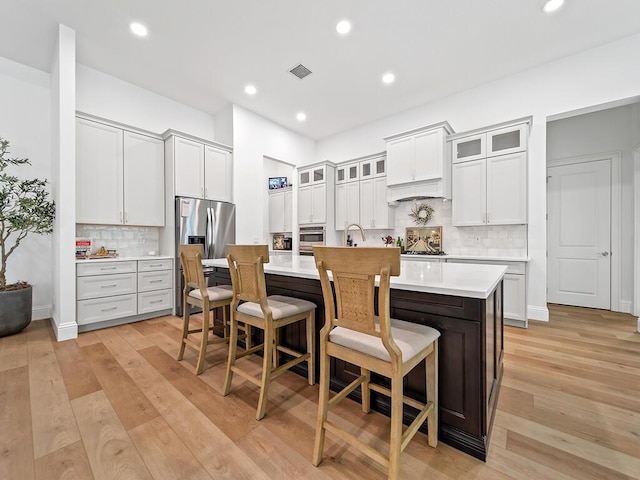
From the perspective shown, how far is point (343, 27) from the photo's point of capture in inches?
116

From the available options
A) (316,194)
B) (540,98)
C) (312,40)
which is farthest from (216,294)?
(540,98)

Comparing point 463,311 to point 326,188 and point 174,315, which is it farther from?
point 326,188

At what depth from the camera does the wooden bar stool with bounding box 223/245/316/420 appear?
1676 millimetres

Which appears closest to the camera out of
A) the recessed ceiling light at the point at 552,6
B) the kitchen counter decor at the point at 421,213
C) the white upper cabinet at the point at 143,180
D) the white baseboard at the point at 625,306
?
the recessed ceiling light at the point at 552,6

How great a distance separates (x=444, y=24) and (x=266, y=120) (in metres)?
3.30

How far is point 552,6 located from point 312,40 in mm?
2416

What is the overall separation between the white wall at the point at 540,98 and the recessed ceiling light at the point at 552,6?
1112 mm

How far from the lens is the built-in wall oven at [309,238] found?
17.6 ft

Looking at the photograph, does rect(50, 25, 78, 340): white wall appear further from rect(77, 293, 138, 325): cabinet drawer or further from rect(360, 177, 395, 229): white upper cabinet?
rect(360, 177, 395, 229): white upper cabinet

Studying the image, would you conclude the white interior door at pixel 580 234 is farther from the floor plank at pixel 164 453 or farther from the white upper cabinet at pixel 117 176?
the white upper cabinet at pixel 117 176

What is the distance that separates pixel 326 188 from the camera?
5.31 metres

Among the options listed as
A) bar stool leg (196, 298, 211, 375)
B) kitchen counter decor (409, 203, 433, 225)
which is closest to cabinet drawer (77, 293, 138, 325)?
bar stool leg (196, 298, 211, 375)

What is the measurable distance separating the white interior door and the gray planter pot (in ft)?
24.0

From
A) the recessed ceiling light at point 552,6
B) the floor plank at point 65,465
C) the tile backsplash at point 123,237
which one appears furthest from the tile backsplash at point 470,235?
the floor plank at point 65,465
